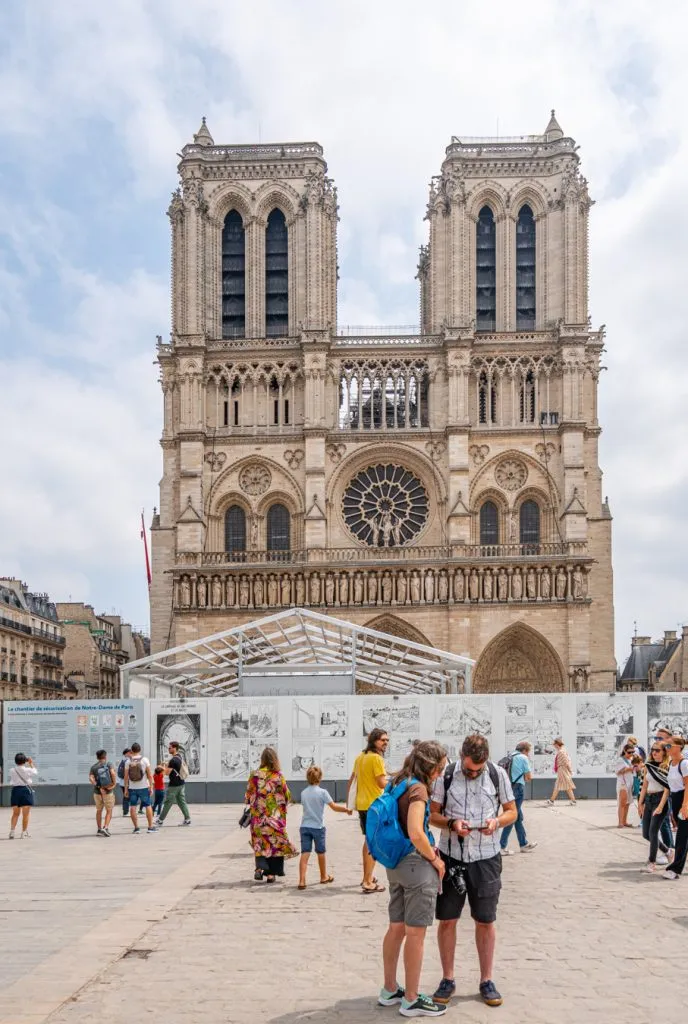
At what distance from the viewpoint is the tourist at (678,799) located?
479 inches

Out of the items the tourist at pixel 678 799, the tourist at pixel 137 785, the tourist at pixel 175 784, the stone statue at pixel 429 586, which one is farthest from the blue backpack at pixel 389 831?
the stone statue at pixel 429 586

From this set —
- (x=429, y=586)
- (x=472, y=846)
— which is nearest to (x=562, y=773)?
(x=472, y=846)

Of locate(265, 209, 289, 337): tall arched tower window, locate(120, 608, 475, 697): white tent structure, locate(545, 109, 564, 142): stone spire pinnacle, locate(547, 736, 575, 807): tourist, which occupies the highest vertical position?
locate(545, 109, 564, 142): stone spire pinnacle

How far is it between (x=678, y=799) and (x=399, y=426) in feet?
108

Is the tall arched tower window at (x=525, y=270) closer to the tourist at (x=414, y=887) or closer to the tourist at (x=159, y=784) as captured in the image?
the tourist at (x=159, y=784)

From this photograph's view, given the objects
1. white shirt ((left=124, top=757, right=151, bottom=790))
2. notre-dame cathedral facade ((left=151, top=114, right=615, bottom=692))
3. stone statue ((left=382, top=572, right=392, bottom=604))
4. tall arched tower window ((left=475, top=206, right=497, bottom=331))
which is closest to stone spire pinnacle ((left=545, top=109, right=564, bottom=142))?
notre-dame cathedral facade ((left=151, top=114, right=615, bottom=692))

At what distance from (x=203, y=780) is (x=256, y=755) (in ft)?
3.76

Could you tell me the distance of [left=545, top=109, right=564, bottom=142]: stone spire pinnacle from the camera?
4678 cm

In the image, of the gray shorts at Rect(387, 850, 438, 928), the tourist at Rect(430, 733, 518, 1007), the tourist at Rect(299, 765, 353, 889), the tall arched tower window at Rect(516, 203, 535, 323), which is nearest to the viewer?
the gray shorts at Rect(387, 850, 438, 928)

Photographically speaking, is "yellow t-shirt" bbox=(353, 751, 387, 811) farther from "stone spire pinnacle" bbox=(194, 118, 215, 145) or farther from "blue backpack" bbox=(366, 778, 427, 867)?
"stone spire pinnacle" bbox=(194, 118, 215, 145)

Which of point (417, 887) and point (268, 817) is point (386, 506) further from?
point (417, 887)

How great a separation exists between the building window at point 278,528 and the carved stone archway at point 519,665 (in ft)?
26.6

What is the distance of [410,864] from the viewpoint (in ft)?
23.6

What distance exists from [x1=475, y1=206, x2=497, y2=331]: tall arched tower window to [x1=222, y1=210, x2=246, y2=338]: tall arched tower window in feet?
28.3
